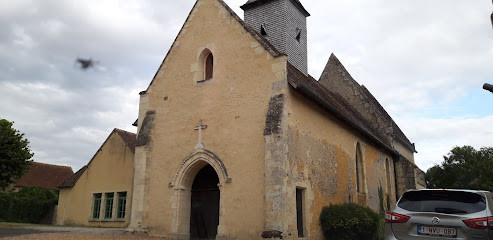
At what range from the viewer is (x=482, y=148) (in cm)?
4091

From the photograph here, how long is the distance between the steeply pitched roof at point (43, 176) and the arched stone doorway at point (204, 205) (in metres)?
25.8

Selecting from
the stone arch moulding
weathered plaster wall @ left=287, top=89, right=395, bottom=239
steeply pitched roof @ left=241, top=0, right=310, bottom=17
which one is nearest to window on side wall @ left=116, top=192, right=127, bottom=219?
the stone arch moulding

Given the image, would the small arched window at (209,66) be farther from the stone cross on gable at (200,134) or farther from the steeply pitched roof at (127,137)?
the steeply pitched roof at (127,137)

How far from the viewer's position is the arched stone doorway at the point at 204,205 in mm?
12383

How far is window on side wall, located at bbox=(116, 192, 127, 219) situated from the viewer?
18.4 m

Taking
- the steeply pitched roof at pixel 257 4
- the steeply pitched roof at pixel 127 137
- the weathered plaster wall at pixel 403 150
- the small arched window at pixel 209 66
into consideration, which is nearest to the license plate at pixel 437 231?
the small arched window at pixel 209 66

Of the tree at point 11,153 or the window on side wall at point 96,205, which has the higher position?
the tree at point 11,153

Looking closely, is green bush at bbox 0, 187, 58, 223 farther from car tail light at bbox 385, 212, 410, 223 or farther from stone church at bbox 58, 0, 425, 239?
car tail light at bbox 385, 212, 410, 223

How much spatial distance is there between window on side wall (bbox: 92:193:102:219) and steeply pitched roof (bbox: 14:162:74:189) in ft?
54.1

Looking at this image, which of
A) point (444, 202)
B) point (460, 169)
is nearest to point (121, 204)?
point (444, 202)

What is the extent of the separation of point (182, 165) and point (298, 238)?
431 cm

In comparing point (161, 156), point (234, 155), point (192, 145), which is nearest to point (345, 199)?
point (234, 155)

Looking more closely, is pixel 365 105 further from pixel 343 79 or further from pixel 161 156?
pixel 161 156

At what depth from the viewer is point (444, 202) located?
19.3 ft
